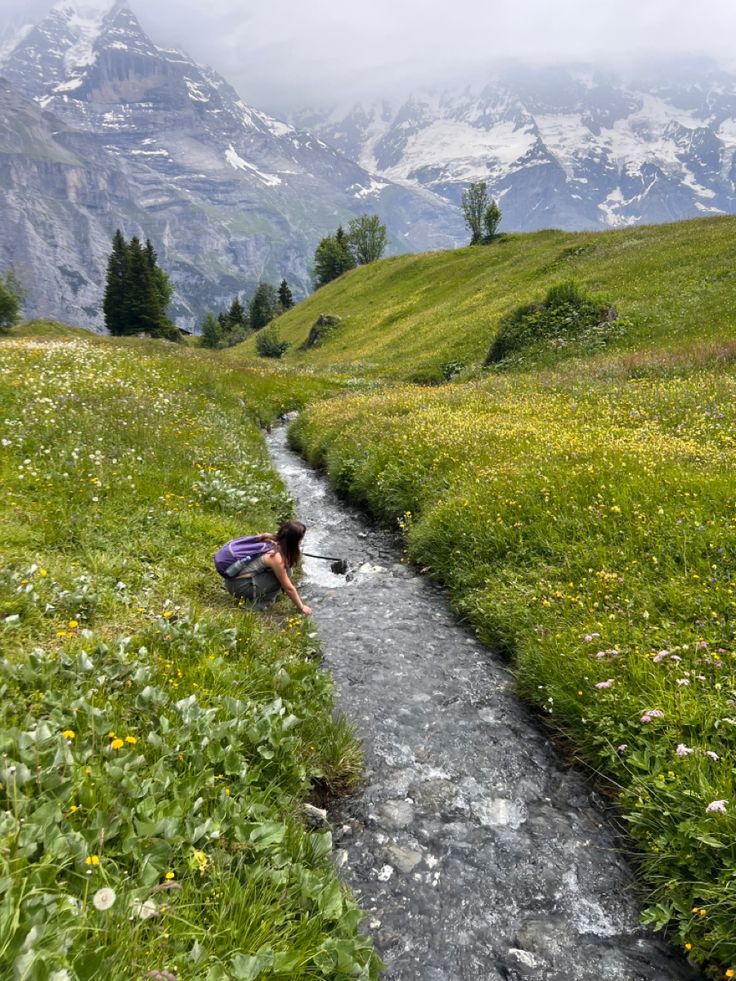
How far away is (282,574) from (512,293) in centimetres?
4162

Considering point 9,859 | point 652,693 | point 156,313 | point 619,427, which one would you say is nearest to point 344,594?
point 652,693

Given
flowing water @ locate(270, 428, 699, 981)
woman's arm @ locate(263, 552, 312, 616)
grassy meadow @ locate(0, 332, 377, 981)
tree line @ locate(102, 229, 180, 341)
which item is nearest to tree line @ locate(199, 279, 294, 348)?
tree line @ locate(102, 229, 180, 341)

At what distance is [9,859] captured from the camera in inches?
106

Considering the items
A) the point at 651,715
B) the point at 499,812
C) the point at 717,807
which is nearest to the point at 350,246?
the point at 651,715

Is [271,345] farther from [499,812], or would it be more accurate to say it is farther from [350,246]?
[499,812]

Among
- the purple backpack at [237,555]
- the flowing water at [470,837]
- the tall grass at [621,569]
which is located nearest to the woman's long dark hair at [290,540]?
the purple backpack at [237,555]

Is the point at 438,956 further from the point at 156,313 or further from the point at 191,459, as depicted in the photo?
the point at 156,313

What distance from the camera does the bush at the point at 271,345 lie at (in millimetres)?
69062

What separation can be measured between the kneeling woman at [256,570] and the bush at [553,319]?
22.9 m

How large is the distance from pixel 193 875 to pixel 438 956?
2.17 m

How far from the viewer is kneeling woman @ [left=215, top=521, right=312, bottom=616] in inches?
320

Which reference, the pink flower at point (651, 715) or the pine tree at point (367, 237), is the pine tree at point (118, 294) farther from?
the pink flower at point (651, 715)

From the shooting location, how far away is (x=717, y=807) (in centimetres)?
423

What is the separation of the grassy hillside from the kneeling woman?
67.7ft
